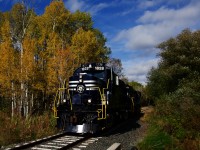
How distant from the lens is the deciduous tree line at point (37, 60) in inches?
950

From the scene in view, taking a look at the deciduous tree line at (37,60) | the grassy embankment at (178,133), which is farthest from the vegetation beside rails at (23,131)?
the grassy embankment at (178,133)

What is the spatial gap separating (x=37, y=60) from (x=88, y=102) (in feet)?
60.0

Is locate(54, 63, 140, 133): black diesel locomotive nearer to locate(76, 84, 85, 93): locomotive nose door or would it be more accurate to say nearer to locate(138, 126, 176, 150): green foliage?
locate(76, 84, 85, 93): locomotive nose door

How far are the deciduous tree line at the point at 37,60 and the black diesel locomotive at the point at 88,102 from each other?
8.57ft

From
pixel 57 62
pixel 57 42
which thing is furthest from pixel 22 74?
pixel 57 42

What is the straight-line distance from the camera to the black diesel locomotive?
536 inches

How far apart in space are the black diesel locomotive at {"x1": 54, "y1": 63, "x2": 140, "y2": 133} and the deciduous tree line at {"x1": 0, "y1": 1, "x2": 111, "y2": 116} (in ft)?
8.57

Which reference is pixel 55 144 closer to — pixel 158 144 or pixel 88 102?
pixel 88 102

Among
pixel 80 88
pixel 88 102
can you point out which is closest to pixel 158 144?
pixel 88 102

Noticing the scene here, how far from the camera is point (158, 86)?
27.3 metres

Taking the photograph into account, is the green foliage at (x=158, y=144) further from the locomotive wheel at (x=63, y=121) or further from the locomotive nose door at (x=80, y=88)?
the locomotive nose door at (x=80, y=88)

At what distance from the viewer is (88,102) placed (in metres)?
14.1

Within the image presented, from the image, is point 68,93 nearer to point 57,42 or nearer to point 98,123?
point 98,123

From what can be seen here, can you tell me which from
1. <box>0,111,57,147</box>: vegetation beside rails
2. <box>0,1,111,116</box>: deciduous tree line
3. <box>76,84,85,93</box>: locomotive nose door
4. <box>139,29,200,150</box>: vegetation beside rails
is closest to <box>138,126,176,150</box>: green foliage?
<box>139,29,200,150</box>: vegetation beside rails
